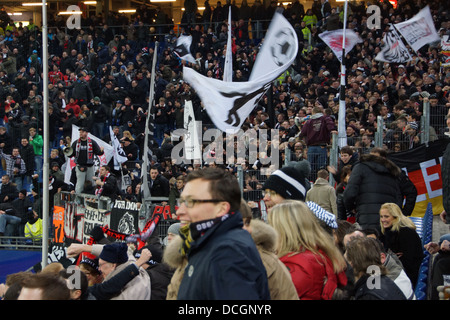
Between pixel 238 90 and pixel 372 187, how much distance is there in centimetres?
460

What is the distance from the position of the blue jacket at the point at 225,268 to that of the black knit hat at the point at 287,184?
6.00 ft

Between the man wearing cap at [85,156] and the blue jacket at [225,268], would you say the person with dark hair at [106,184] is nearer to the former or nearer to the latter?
the man wearing cap at [85,156]

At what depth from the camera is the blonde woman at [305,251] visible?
163 inches

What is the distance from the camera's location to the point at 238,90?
11.8 metres

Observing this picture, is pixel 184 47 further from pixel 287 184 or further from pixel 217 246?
pixel 217 246

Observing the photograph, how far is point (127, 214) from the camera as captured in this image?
42.5ft

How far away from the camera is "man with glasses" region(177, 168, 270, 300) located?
285 centimetres

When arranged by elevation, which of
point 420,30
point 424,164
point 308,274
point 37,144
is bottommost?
point 308,274

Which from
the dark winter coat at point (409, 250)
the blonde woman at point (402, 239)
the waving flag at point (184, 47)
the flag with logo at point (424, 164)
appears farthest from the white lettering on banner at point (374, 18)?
the dark winter coat at point (409, 250)

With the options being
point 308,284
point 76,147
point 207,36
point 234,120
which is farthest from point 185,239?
point 207,36

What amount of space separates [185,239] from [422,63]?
1715 cm

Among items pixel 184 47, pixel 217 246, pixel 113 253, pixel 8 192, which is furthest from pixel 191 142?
pixel 217 246

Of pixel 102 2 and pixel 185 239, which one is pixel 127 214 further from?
pixel 102 2

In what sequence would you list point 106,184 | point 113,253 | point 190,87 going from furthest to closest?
point 190,87 < point 106,184 < point 113,253
